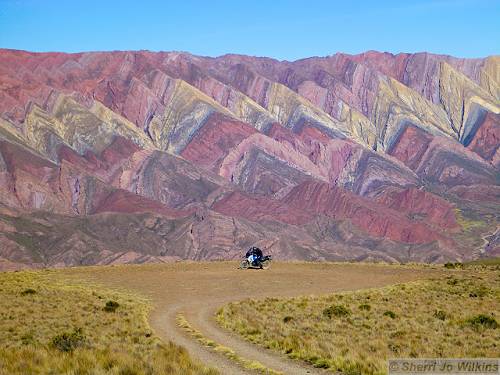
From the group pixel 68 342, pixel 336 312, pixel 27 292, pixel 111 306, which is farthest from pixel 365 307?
pixel 27 292

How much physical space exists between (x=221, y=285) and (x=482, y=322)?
2461cm

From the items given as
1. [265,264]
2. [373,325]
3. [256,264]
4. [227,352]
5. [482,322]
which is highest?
[482,322]

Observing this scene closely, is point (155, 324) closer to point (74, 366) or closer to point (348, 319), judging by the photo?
point (348, 319)

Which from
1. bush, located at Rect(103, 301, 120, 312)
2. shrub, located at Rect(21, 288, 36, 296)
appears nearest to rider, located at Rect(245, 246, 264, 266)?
shrub, located at Rect(21, 288, 36, 296)

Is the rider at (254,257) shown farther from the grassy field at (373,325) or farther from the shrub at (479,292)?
the shrub at (479,292)

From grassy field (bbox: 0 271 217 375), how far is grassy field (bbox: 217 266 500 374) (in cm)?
465

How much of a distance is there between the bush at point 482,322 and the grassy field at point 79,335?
14.9 meters

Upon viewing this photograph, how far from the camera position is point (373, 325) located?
103ft

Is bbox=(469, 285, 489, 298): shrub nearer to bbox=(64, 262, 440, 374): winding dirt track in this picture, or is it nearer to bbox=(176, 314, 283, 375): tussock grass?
bbox=(64, 262, 440, 374): winding dirt track

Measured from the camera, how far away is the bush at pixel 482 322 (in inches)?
1228

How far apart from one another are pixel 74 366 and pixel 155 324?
482 inches

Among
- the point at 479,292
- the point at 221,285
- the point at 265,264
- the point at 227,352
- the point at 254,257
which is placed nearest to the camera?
the point at 227,352

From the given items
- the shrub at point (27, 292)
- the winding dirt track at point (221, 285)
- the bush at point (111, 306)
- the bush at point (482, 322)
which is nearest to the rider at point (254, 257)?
the winding dirt track at point (221, 285)

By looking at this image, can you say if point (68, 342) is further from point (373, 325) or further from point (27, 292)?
point (27, 292)
